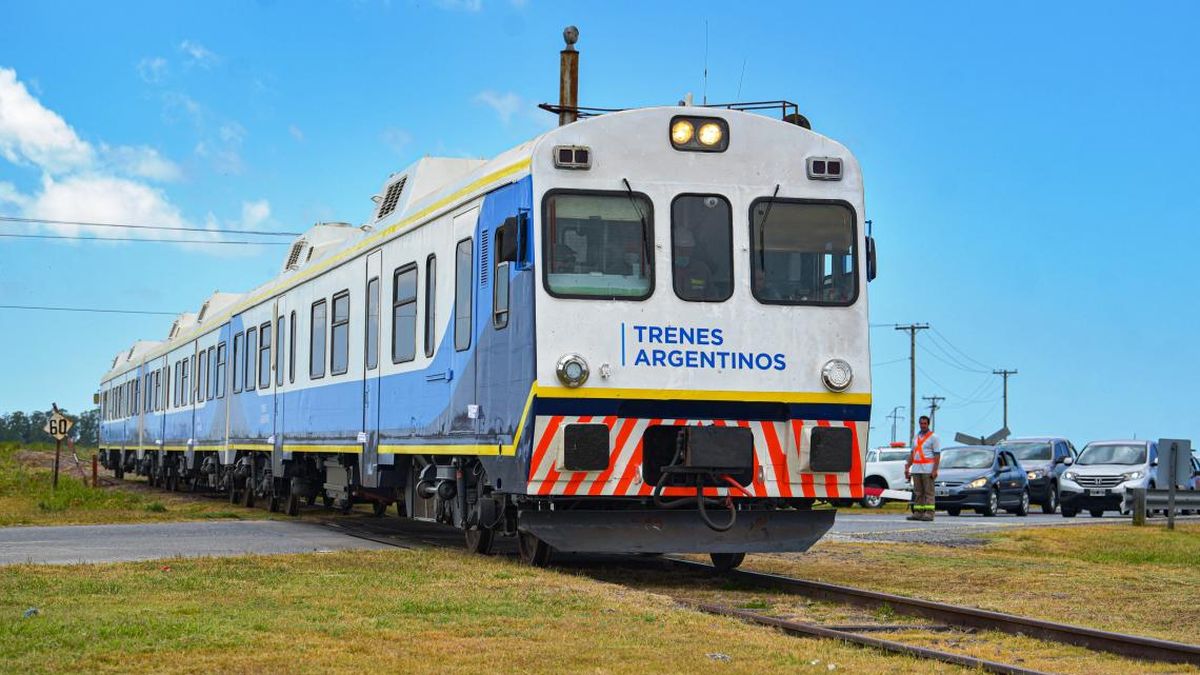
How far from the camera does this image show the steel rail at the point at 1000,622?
8.68 metres

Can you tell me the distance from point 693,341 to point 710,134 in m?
1.70

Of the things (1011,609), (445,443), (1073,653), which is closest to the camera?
(1073,653)

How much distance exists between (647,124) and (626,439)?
249 cm

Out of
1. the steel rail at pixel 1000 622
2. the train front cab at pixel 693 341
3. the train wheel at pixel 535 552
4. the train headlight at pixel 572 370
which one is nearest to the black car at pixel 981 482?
the steel rail at pixel 1000 622

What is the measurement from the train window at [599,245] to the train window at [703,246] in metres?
0.23

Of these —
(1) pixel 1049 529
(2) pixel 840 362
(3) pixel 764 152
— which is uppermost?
(3) pixel 764 152

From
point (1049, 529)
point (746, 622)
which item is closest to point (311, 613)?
point (746, 622)

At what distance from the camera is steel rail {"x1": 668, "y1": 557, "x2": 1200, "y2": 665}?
8.68 metres

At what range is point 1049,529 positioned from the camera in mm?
22281

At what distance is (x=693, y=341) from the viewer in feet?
39.9

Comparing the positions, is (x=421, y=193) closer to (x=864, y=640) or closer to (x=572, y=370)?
(x=572, y=370)

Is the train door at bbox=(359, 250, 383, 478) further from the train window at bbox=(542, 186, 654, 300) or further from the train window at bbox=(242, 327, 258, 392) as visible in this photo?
the train window at bbox=(242, 327, 258, 392)

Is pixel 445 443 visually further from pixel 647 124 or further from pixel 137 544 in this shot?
→ pixel 137 544

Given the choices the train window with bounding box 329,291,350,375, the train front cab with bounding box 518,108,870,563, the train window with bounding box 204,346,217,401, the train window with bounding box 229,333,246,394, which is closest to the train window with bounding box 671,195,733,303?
the train front cab with bounding box 518,108,870,563
